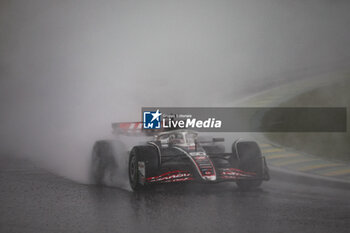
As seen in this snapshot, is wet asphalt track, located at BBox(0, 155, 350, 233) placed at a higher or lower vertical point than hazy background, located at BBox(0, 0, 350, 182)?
lower

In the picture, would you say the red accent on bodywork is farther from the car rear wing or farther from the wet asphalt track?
the car rear wing

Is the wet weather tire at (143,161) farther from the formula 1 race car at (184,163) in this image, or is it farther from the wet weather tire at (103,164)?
the wet weather tire at (103,164)

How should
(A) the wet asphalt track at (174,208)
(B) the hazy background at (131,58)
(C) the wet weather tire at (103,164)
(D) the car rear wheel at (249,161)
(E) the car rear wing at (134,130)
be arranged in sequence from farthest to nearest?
(B) the hazy background at (131,58) < (E) the car rear wing at (134,130) < (C) the wet weather tire at (103,164) < (D) the car rear wheel at (249,161) < (A) the wet asphalt track at (174,208)

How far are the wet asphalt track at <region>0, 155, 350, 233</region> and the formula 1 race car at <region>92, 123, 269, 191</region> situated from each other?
0.20 m

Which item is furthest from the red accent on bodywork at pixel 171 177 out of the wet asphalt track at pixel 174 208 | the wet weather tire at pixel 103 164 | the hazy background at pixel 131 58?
the hazy background at pixel 131 58

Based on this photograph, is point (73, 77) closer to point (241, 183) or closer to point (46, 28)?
point (46, 28)

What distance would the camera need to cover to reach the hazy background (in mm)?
8922

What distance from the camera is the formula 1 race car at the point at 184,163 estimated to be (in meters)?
5.34

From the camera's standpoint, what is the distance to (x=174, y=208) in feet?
14.7

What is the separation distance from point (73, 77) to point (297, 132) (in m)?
5.19

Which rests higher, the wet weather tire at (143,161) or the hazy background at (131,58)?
the hazy background at (131,58)

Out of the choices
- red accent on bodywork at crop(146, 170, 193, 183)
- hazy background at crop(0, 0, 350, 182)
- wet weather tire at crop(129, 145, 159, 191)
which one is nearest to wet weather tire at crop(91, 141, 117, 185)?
hazy background at crop(0, 0, 350, 182)

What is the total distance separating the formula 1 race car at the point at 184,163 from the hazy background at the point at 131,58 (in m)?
1.39

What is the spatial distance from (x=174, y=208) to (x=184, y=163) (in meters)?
1.18
